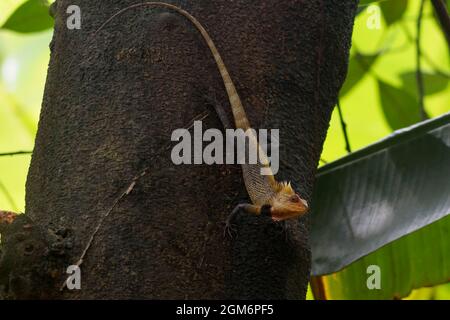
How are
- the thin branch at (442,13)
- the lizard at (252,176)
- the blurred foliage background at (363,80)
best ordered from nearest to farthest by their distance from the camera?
the lizard at (252,176)
the thin branch at (442,13)
the blurred foliage background at (363,80)

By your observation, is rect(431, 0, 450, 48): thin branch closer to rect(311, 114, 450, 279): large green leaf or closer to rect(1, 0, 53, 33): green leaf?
A: rect(311, 114, 450, 279): large green leaf

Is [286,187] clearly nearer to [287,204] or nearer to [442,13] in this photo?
[287,204]

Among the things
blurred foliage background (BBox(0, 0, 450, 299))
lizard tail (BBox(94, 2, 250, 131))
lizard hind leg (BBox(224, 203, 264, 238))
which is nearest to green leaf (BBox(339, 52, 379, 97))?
blurred foliage background (BBox(0, 0, 450, 299))

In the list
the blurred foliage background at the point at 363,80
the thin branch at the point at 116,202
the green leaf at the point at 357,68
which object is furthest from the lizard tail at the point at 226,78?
the green leaf at the point at 357,68

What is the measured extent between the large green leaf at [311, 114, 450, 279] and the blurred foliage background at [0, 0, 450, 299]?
0.15 m

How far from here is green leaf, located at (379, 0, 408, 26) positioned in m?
2.86

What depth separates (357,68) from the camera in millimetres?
2869

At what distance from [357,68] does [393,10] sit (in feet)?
0.86

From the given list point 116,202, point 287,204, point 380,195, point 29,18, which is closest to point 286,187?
point 287,204

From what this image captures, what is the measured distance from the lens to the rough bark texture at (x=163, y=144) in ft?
4.66

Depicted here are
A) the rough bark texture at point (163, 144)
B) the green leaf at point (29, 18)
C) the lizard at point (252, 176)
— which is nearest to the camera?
the rough bark texture at point (163, 144)

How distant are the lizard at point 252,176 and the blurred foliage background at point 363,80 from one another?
Result: 565 millimetres

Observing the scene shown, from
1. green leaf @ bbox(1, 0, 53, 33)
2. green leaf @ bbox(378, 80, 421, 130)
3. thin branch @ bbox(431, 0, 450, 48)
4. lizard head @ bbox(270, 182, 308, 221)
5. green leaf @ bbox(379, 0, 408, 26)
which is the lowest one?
lizard head @ bbox(270, 182, 308, 221)

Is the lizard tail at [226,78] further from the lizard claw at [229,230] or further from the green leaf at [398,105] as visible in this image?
the green leaf at [398,105]
